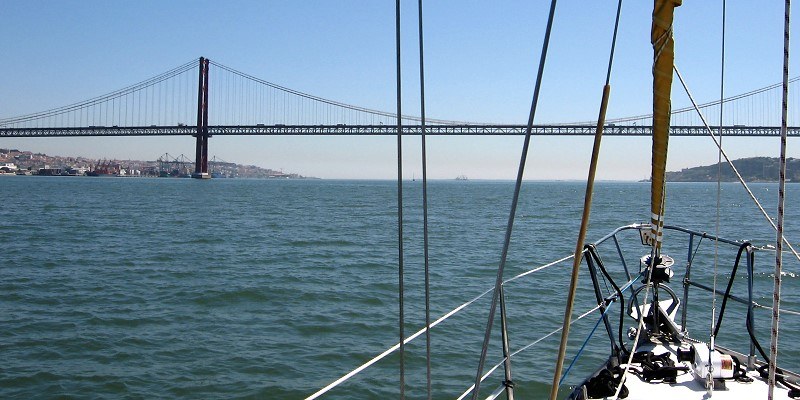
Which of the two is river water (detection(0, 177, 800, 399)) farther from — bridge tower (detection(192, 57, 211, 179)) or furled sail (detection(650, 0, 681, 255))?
bridge tower (detection(192, 57, 211, 179))

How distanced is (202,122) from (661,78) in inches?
3123

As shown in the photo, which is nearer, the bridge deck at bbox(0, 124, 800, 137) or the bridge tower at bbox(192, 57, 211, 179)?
the bridge deck at bbox(0, 124, 800, 137)

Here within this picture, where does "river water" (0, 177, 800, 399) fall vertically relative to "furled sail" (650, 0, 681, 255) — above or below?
below

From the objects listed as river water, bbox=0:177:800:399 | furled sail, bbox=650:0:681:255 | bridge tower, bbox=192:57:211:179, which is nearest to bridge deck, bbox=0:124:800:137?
bridge tower, bbox=192:57:211:179

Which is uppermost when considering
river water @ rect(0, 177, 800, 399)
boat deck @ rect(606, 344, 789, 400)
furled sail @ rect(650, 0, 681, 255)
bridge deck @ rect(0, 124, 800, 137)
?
bridge deck @ rect(0, 124, 800, 137)

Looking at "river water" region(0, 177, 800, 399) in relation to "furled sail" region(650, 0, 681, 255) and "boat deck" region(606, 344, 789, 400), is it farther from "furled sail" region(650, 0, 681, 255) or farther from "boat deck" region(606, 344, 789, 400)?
"furled sail" region(650, 0, 681, 255)

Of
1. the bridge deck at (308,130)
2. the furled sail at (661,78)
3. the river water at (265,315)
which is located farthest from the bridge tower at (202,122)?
the furled sail at (661,78)

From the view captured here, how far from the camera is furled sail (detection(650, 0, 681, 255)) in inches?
132

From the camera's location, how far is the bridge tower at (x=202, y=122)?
78188 millimetres

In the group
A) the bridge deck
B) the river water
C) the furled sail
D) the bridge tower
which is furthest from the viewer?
the bridge tower

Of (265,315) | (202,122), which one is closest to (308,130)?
(202,122)

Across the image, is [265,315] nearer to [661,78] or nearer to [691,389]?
[691,389]

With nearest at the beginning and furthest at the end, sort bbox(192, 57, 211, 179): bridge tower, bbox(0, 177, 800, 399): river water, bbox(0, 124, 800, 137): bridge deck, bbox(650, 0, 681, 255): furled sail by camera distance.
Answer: bbox(650, 0, 681, 255): furled sail → bbox(0, 177, 800, 399): river water → bbox(0, 124, 800, 137): bridge deck → bbox(192, 57, 211, 179): bridge tower

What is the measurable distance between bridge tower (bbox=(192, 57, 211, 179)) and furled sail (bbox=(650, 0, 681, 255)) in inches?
3075
